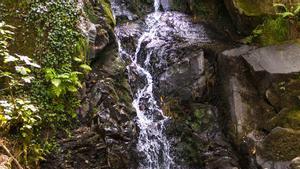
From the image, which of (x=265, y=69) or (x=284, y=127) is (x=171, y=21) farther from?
(x=284, y=127)

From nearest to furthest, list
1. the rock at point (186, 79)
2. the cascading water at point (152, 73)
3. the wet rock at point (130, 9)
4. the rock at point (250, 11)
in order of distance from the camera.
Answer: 1. the cascading water at point (152, 73)
2. the rock at point (186, 79)
3. the rock at point (250, 11)
4. the wet rock at point (130, 9)

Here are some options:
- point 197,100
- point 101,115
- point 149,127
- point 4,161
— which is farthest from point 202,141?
point 4,161

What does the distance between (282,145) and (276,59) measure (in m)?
2.09

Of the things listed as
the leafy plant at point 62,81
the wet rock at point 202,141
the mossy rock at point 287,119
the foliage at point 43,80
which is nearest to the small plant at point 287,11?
the mossy rock at point 287,119

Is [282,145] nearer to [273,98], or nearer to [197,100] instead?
[273,98]

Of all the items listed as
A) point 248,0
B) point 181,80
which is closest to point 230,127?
point 181,80

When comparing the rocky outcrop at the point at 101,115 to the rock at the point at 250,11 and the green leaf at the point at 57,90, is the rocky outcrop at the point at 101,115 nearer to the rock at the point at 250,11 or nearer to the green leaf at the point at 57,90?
the green leaf at the point at 57,90

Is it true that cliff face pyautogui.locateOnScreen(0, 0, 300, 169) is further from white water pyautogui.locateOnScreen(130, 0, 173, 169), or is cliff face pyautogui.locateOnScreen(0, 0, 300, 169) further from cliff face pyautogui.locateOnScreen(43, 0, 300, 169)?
white water pyautogui.locateOnScreen(130, 0, 173, 169)

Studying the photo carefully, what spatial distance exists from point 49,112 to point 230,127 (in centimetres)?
371

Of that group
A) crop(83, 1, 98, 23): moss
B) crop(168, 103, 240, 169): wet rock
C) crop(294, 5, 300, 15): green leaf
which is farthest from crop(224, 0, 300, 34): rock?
crop(83, 1, 98, 23): moss

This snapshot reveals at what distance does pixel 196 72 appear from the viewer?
8.44 meters

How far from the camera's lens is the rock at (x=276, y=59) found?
7.46 meters

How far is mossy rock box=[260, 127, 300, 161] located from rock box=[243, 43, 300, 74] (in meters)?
1.47

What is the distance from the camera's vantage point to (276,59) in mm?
7715
